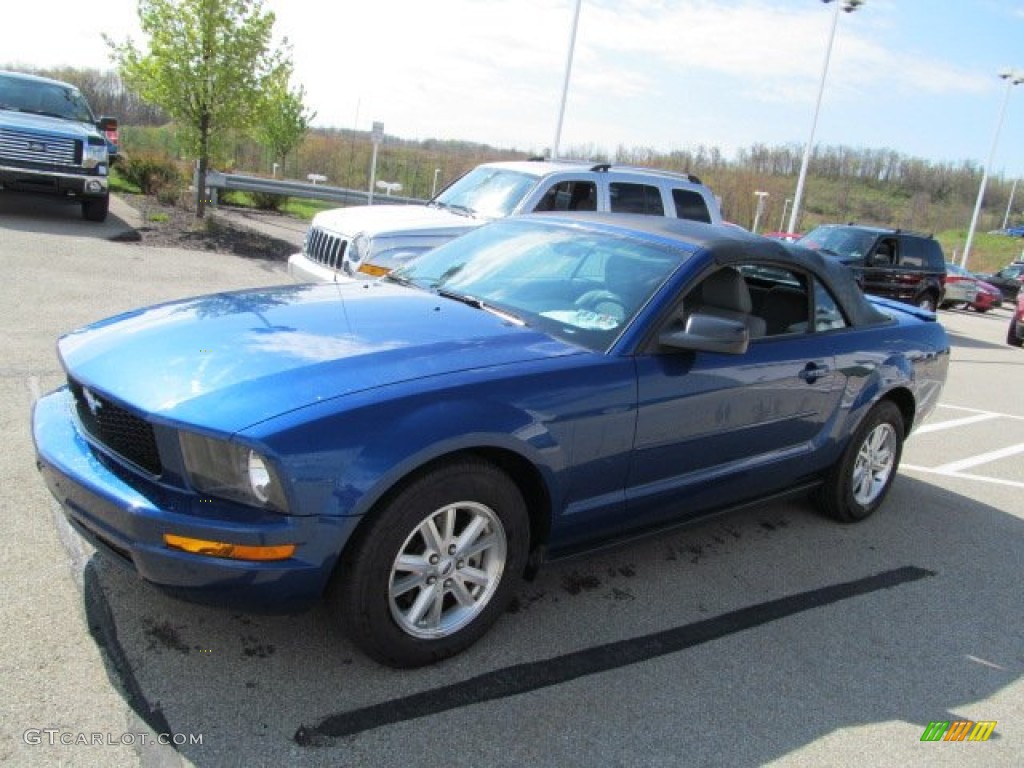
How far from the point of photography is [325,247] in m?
8.14

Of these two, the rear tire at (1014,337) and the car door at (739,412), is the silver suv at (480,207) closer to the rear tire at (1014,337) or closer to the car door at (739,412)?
the car door at (739,412)

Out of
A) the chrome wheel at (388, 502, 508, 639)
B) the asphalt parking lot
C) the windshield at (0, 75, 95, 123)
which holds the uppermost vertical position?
the windshield at (0, 75, 95, 123)

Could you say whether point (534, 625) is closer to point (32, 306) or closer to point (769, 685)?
point (769, 685)

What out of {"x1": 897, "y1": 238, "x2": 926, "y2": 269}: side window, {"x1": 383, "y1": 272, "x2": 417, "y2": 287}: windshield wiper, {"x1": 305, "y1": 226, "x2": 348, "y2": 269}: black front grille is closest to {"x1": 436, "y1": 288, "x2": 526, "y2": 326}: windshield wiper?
{"x1": 383, "y1": 272, "x2": 417, "y2": 287}: windshield wiper

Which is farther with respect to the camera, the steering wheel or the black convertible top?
the black convertible top

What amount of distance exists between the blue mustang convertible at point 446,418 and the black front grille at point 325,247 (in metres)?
3.52

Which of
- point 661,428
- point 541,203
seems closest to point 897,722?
point 661,428

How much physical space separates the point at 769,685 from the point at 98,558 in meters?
2.72

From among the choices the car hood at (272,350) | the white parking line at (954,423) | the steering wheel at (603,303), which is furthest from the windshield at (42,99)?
the white parking line at (954,423)

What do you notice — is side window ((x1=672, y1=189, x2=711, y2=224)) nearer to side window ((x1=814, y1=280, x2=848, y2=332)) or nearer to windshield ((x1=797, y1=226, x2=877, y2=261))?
side window ((x1=814, y1=280, x2=848, y2=332))

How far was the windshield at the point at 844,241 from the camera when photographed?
14.8 metres

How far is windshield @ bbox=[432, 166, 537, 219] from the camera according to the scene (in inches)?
345

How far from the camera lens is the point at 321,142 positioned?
140 feet

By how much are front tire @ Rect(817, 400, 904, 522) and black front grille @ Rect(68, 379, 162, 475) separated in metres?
3.70
